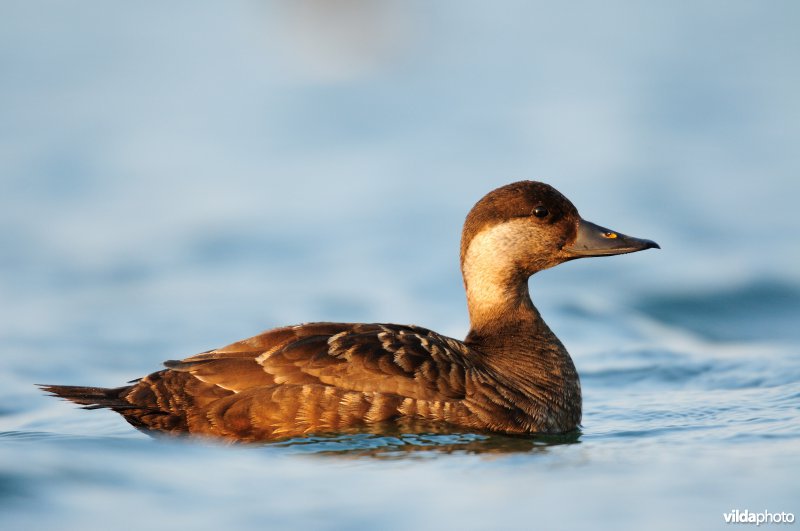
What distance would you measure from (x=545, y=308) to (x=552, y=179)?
2.63 meters

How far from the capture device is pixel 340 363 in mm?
8992

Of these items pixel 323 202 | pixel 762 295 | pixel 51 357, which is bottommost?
pixel 51 357

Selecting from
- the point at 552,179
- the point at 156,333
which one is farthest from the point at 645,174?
the point at 156,333

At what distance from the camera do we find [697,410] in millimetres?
10477

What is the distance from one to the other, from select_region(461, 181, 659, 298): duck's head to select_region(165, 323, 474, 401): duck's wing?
1.01m

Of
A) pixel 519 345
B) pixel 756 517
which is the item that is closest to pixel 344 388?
pixel 519 345

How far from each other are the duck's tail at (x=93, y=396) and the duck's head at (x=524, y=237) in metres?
2.52

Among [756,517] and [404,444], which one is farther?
[404,444]

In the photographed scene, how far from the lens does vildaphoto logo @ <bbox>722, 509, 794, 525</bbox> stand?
7.78m

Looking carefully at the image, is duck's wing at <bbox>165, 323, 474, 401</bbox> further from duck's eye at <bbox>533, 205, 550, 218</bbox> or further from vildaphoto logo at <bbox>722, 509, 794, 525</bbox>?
vildaphoto logo at <bbox>722, 509, 794, 525</bbox>

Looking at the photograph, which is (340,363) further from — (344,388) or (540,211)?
(540,211)

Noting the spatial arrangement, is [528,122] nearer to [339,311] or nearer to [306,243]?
[306,243]

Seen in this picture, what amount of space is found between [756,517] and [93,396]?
3994 millimetres

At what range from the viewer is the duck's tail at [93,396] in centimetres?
913
